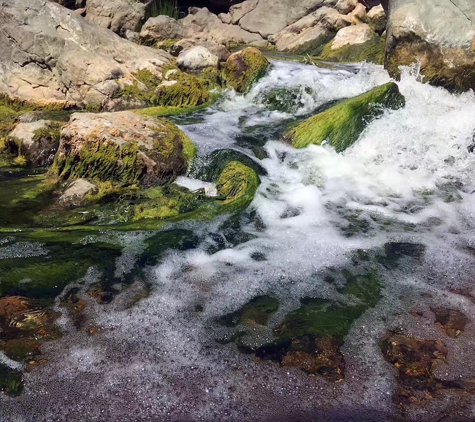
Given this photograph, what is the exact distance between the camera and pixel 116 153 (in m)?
5.41

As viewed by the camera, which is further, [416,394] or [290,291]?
[290,291]

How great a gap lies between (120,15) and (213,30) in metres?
4.75

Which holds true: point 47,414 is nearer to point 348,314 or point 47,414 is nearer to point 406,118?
point 348,314

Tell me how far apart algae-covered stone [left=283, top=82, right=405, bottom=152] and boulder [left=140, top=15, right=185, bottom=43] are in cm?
949

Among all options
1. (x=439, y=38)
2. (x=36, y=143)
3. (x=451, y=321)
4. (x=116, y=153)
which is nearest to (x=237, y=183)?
(x=116, y=153)

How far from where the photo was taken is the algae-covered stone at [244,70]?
9291mm

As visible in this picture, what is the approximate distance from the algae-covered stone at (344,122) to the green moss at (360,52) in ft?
22.9

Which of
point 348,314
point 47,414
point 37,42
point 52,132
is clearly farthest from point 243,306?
point 37,42

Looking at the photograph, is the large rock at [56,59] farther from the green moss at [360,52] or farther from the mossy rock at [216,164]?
the green moss at [360,52]

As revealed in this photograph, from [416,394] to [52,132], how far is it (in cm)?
576

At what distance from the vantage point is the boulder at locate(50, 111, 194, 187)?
5402 millimetres

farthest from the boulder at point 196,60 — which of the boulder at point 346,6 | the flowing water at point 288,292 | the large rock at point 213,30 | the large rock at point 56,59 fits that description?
the boulder at point 346,6

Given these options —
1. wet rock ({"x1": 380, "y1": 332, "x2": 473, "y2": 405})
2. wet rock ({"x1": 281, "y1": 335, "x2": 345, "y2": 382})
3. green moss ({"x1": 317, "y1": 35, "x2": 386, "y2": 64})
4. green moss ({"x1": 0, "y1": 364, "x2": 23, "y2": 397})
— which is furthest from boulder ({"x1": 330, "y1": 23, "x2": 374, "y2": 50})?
green moss ({"x1": 0, "y1": 364, "x2": 23, "y2": 397})

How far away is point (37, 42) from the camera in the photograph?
9.13m
